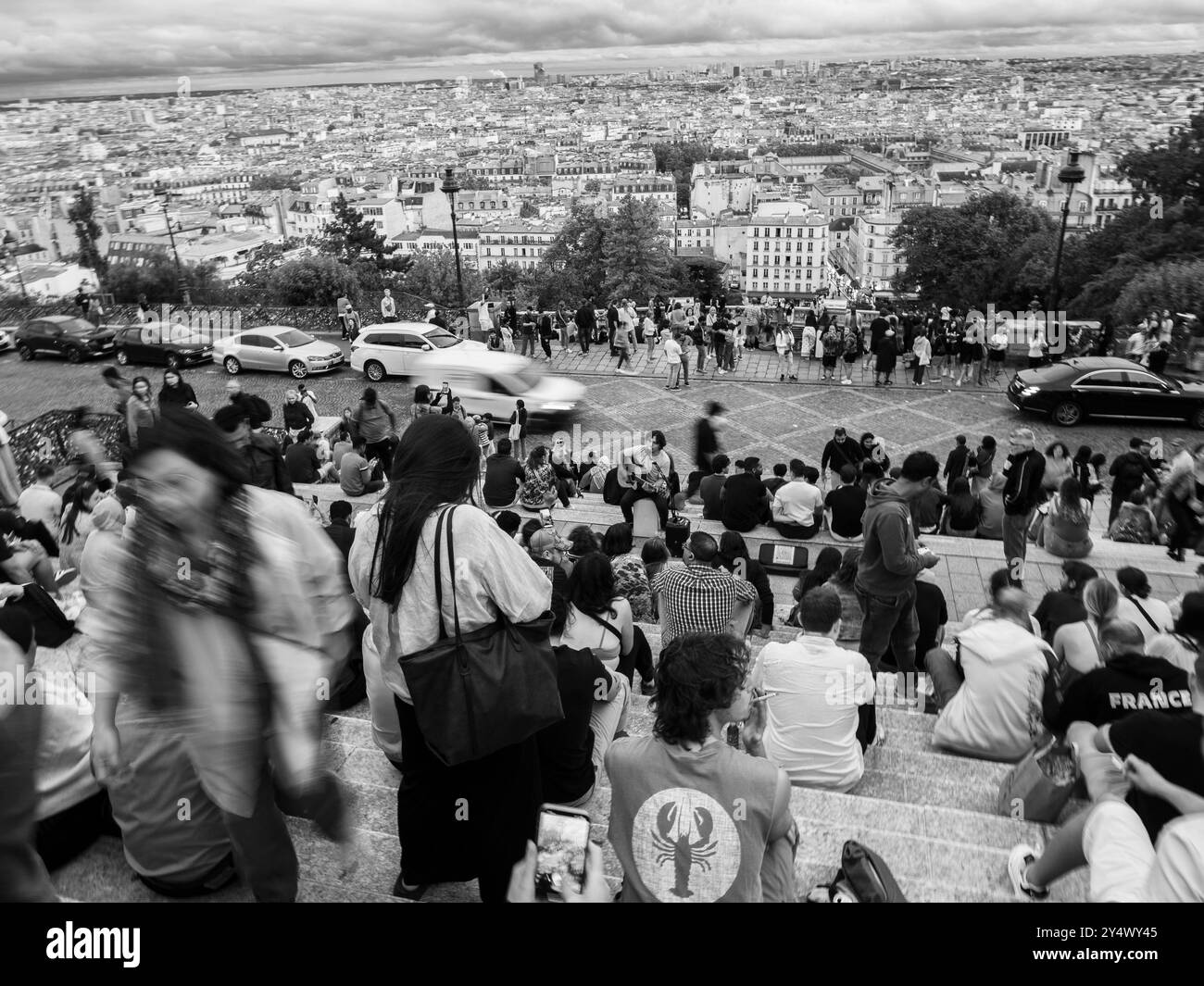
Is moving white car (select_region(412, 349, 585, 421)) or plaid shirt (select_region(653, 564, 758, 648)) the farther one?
moving white car (select_region(412, 349, 585, 421))

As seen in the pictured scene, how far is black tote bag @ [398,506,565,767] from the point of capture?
251 centimetres

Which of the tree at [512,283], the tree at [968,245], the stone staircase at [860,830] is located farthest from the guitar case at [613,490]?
the tree at [968,245]

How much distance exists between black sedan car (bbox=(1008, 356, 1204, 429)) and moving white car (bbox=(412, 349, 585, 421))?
7696mm

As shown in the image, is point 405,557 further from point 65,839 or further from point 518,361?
point 518,361

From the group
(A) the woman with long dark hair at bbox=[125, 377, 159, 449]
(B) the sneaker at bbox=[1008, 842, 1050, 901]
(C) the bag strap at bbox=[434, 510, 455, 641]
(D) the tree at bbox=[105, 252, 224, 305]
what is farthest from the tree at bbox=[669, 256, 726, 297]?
(C) the bag strap at bbox=[434, 510, 455, 641]

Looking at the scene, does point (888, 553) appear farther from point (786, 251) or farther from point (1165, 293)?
point (786, 251)

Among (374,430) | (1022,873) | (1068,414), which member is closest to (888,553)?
(1022,873)

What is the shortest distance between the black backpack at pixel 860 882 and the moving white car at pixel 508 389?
476 inches

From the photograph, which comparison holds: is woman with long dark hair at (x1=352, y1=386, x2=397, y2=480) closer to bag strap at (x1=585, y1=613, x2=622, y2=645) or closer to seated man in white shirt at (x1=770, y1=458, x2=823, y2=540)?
seated man in white shirt at (x1=770, y1=458, x2=823, y2=540)

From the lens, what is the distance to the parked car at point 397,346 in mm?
16969

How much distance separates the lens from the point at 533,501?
9.66m

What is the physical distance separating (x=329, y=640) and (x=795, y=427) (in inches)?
500

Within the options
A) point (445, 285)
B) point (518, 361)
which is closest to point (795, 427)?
point (518, 361)

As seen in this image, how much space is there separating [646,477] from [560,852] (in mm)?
6883
